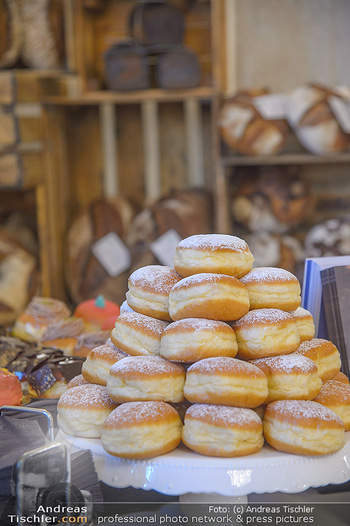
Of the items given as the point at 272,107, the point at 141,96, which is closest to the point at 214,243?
the point at 272,107

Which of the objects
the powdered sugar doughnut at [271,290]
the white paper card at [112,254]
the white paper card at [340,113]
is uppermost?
the white paper card at [340,113]

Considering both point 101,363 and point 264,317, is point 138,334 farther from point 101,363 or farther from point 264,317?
point 264,317

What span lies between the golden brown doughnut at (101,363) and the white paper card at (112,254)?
1.54 meters

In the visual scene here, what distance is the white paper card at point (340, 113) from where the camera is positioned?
227 centimetres

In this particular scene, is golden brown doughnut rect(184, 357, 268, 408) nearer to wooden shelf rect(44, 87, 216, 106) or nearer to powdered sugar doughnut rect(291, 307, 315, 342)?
powdered sugar doughnut rect(291, 307, 315, 342)

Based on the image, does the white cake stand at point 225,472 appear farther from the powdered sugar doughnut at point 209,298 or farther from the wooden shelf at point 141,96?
the wooden shelf at point 141,96

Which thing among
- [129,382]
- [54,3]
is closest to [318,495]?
[129,382]

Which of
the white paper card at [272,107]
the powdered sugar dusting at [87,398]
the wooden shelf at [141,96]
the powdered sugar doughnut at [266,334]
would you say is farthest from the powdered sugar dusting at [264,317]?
the wooden shelf at [141,96]

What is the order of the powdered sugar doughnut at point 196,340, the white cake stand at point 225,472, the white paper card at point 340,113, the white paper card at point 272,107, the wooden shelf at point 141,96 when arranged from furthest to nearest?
the wooden shelf at point 141,96 → the white paper card at point 272,107 → the white paper card at point 340,113 → the powdered sugar doughnut at point 196,340 → the white cake stand at point 225,472

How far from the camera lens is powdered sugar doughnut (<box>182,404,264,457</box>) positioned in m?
0.81

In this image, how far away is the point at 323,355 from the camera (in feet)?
3.26

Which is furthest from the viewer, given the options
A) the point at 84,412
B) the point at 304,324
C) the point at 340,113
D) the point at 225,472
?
the point at 340,113

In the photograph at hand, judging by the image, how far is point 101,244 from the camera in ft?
8.41

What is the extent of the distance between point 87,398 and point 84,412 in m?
0.03
